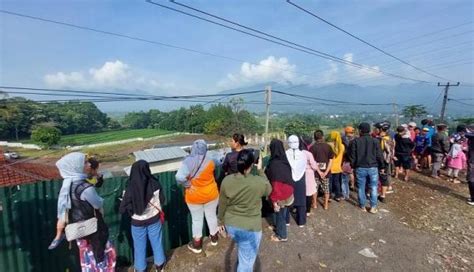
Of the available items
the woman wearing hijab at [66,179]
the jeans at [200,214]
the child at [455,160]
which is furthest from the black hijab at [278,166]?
the child at [455,160]

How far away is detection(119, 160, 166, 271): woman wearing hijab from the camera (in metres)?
3.37

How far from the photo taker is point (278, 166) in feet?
13.4

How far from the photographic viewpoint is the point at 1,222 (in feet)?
10.1

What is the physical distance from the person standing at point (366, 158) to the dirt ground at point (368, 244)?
76 cm

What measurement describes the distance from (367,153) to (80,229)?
4822mm

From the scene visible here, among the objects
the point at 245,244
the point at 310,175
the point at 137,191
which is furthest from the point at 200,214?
the point at 310,175

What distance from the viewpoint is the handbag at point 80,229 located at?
284cm

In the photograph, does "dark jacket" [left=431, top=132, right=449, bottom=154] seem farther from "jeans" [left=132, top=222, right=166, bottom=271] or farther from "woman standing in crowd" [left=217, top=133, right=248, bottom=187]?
"jeans" [left=132, top=222, right=166, bottom=271]

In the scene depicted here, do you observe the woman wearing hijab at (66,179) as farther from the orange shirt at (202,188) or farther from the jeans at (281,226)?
the jeans at (281,226)

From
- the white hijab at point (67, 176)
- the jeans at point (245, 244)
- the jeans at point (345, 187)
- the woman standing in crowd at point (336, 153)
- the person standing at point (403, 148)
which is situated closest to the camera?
the white hijab at point (67, 176)

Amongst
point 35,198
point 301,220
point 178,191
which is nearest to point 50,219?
point 35,198

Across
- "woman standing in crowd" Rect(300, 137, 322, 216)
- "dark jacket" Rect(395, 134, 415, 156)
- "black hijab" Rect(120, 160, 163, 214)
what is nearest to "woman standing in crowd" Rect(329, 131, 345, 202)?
"woman standing in crowd" Rect(300, 137, 322, 216)

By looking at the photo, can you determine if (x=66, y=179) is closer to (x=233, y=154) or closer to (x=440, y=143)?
(x=233, y=154)

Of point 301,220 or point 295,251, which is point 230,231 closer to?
point 295,251
